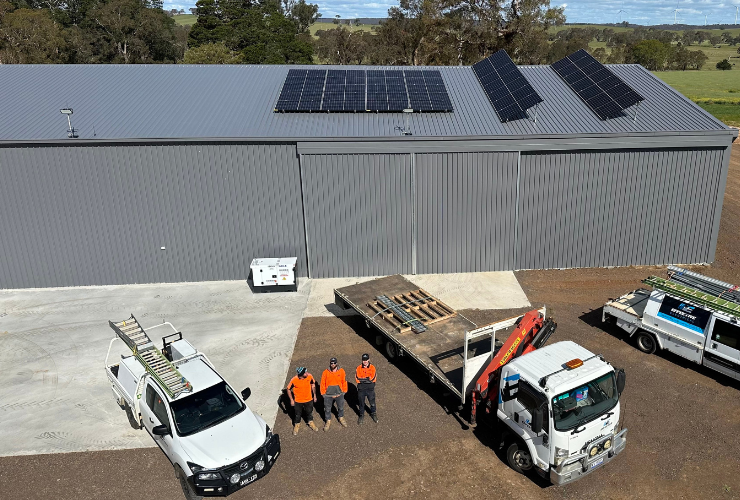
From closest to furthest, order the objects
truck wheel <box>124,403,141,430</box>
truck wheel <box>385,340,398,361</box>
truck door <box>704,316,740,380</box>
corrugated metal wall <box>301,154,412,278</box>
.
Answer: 1. truck wheel <box>124,403,141,430</box>
2. truck door <box>704,316,740,380</box>
3. truck wheel <box>385,340,398,361</box>
4. corrugated metal wall <box>301,154,412,278</box>

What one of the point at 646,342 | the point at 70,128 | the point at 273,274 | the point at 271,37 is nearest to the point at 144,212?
the point at 70,128

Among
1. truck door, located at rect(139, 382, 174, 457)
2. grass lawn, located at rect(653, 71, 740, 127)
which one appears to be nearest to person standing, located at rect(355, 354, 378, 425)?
truck door, located at rect(139, 382, 174, 457)

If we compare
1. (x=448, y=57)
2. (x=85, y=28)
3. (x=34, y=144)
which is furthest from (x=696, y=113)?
(x=85, y=28)

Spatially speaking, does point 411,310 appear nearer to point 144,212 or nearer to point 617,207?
point 617,207

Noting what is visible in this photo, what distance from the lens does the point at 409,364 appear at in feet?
50.2

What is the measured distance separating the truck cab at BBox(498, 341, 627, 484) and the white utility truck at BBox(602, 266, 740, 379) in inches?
178

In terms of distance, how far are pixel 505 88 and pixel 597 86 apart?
3577mm

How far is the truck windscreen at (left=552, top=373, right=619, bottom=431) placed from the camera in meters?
10.3

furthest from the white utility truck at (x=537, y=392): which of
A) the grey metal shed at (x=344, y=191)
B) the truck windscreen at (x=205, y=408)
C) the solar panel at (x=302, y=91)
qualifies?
the solar panel at (x=302, y=91)

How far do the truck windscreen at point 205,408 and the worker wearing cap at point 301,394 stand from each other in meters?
1.16

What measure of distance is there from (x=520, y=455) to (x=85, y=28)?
88223 millimetres

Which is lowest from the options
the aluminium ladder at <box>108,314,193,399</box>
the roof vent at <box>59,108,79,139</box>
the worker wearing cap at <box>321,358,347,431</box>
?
the worker wearing cap at <box>321,358,347,431</box>

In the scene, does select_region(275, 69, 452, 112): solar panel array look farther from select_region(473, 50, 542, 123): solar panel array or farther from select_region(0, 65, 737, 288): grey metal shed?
select_region(473, 50, 542, 123): solar panel array

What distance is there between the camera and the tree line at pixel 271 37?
54375 millimetres
